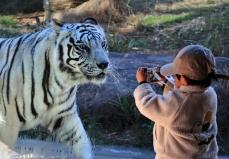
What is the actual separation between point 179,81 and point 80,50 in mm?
1224

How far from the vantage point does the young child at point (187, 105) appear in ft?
9.40

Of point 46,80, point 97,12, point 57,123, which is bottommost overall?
point 97,12

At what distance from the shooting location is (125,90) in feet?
20.1

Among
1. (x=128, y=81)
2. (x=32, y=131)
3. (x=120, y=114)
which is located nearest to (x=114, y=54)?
(x=128, y=81)

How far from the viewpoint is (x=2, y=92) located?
4.11 metres

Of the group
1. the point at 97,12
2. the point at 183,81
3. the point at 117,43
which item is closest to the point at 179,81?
the point at 183,81

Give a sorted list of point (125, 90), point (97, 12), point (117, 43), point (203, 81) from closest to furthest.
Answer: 1. point (203, 81)
2. point (125, 90)
3. point (117, 43)
4. point (97, 12)

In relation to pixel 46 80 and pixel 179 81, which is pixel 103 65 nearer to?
pixel 46 80

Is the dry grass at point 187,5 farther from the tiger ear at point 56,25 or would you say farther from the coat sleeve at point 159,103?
the coat sleeve at point 159,103

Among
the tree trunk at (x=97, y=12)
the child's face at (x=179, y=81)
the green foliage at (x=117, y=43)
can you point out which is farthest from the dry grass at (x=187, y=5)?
the child's face at (x=179, y=81)

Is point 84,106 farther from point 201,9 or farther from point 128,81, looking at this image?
point 201,9

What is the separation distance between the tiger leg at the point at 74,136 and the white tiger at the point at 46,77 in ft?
0.20

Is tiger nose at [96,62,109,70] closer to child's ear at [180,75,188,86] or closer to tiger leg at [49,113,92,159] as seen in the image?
tiger leg at [49,113,92,159]

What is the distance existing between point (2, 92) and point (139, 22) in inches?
226
